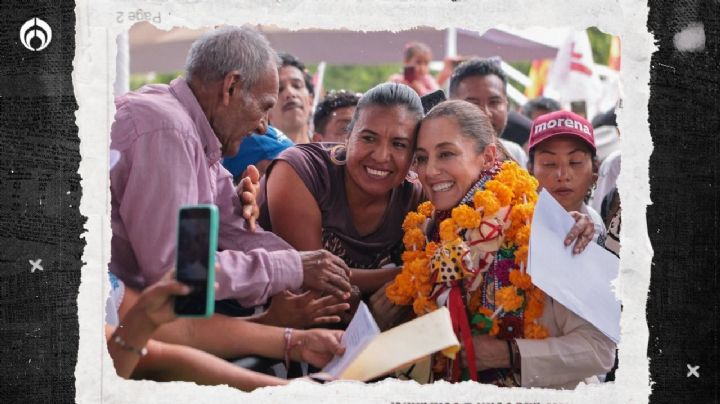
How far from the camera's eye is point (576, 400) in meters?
2.94

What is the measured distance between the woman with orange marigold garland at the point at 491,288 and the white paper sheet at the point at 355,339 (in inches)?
13.1

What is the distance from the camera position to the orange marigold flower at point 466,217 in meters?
3.11

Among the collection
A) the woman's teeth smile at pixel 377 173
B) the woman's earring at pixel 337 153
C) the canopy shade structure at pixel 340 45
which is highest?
the canopy shade structure at pixel 340 45

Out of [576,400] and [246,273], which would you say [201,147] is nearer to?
[246,273]

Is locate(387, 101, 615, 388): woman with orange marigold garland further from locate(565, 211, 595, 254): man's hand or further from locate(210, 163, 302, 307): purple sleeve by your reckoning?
locate(210, 163, 302, 307): purple sleeve

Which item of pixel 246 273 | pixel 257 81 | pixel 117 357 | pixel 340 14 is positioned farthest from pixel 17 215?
pixel 340 14

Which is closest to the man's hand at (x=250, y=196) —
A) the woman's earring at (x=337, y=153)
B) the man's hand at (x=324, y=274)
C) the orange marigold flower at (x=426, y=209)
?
the man's hand at (x=324, y=274)

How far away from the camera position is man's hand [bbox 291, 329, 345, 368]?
9.77ft

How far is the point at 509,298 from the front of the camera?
302 cm

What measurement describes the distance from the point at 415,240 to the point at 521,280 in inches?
19.8

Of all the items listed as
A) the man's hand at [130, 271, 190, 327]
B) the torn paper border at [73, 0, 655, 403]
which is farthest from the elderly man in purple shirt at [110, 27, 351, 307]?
the man's hand at [130, 271, 190, 327]

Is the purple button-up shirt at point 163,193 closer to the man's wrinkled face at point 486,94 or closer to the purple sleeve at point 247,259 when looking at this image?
the purple sleeve at point 247,259

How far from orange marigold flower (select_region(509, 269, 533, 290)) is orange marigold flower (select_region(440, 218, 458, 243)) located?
258 mm

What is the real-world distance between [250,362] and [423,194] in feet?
3.87
